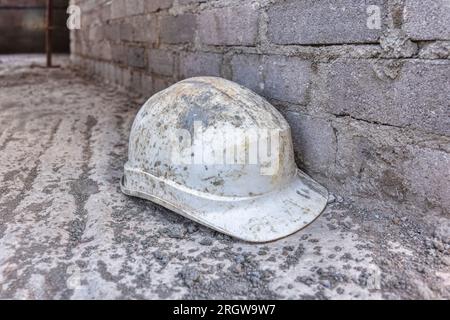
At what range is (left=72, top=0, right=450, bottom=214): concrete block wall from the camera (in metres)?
1.56

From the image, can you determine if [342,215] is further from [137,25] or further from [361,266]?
[137,25]

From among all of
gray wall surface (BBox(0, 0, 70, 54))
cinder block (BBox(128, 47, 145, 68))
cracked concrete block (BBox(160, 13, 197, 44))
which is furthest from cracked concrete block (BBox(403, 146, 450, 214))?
gray wall surface (BBox(0, 0, 70, 54))

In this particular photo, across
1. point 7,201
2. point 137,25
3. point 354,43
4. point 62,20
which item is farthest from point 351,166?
point 62,20

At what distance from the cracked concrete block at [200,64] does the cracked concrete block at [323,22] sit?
0.55 meters

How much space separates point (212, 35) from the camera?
104 inches

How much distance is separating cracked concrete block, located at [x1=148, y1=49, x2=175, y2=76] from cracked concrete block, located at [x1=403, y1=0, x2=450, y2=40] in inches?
→ 77.1

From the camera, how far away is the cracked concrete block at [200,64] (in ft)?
8.59

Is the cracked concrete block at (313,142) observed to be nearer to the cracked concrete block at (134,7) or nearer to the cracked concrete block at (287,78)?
the cracked concrete block at (287,78)

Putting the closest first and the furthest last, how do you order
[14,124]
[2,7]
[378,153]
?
[378,153] → [14,124] → [2,7]

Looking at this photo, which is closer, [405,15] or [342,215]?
[405,15]

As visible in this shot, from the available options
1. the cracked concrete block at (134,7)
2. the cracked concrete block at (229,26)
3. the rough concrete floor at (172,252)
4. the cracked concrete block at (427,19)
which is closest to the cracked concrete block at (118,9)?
the cracked concrete block at (134,7)

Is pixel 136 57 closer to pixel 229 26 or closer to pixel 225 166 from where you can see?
pixel 229 26
